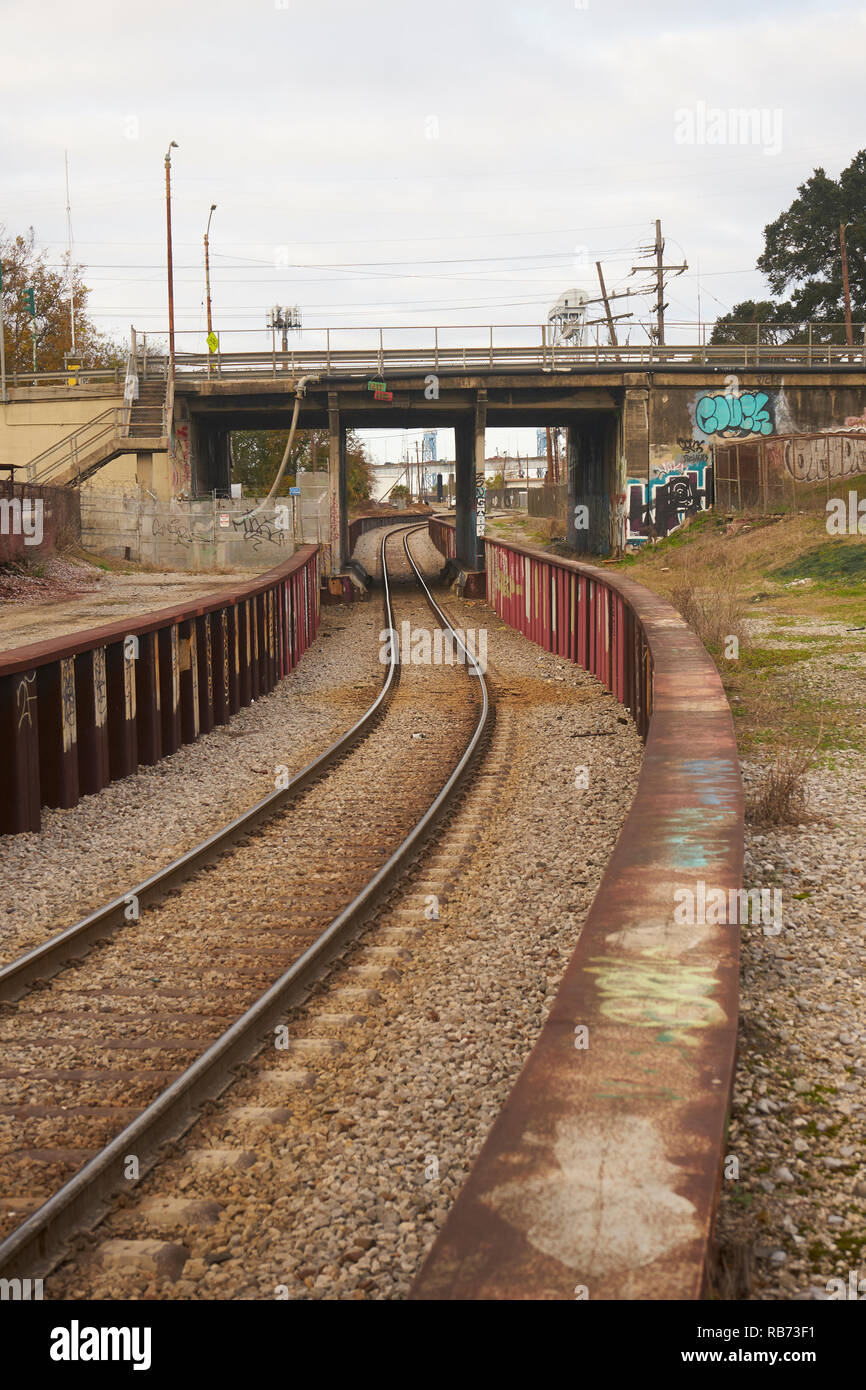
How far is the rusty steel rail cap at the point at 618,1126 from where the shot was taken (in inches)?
98.6

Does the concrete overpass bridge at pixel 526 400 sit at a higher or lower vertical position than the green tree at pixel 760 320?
lower

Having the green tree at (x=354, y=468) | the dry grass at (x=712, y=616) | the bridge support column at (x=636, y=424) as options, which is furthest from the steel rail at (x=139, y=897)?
the green tree at (x=354, y=468)

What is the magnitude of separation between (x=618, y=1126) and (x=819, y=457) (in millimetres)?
36293

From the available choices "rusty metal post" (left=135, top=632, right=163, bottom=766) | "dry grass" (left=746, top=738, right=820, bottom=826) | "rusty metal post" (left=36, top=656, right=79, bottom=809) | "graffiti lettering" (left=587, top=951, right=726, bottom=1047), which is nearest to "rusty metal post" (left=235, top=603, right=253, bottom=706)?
"rusty metal post" (left=135, top=632, right=163, bottom=766)

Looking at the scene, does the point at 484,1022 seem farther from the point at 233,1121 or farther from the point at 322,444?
the point at 322,444

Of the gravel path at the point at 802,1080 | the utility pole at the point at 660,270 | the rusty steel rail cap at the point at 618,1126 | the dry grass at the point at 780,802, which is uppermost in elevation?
the utility pole at the point at 660,270

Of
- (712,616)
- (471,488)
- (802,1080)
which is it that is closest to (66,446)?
(471,488)

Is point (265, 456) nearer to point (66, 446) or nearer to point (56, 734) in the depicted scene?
point (66, 446)

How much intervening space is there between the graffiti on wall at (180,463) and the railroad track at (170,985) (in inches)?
1267

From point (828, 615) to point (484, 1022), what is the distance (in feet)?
56.8

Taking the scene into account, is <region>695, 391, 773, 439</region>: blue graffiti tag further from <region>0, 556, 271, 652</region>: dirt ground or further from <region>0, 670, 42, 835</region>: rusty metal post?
<region>0, 670, 42, 835</region>: rusty metal post

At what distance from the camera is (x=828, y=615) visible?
70.5ft

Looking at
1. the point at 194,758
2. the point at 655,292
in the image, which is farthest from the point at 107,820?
the point at 655,292

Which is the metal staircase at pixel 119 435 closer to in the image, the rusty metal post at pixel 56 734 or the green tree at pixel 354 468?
the rusty metal post at pixel 56 734
